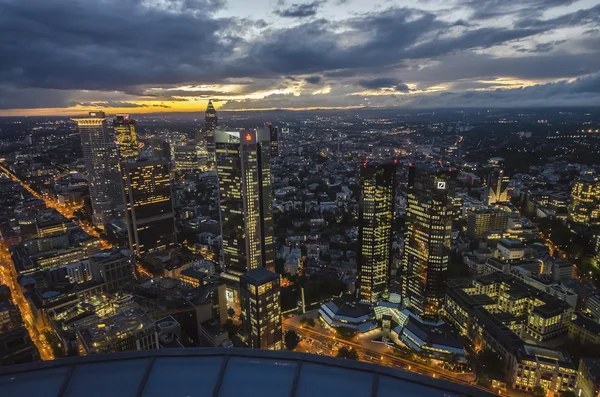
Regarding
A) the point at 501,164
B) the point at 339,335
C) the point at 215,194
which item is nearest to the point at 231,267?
the point at 339,335

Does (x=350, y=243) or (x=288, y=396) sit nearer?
(x=288, y=396)

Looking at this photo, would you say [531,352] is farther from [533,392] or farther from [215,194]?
[215,194]

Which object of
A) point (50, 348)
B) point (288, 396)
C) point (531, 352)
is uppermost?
point (288, 396)

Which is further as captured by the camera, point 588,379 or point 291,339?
point 291,339

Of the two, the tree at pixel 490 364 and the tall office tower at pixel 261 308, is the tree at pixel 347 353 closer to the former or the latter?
the tall office tower at pixel 261 308

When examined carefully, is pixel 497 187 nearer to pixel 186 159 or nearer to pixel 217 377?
pixel 217 377

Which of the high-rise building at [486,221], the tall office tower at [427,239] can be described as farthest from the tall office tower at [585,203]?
the tall office tower at [427,239]

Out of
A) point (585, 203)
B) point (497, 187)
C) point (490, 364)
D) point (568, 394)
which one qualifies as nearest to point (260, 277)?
point (490, 364)
